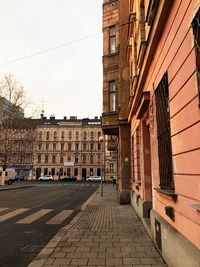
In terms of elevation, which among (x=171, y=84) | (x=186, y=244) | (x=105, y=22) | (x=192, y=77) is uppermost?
(x=105, y=22)

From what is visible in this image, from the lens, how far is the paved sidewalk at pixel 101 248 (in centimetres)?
470

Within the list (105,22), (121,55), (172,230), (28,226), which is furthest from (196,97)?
(105,22)

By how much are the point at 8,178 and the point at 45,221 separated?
3425cm

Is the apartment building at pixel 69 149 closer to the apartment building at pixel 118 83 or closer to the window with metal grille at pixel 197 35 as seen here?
the apartment building at pixel 118 83

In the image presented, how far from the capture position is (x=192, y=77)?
3.19 metres

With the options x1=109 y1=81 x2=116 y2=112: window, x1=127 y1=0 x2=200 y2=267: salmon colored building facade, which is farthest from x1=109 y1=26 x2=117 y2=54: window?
x1=127 y1=0 x2=200 y2=267: salmon colored building facade

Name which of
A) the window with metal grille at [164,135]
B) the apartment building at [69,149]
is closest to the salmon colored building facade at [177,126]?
the window with metal grille at [164,135]

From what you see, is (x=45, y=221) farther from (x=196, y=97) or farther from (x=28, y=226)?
(x=196, y=97)

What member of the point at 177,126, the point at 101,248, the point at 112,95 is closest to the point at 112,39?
the point at 112,95

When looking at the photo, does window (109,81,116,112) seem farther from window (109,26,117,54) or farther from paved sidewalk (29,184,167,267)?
paved sidewalk (29,184,167,267)

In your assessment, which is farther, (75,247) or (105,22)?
(105,22)

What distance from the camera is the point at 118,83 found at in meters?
16.0

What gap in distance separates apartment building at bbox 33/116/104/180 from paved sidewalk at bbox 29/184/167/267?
67.5 meters

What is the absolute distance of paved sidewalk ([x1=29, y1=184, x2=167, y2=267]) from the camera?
4.70 m
